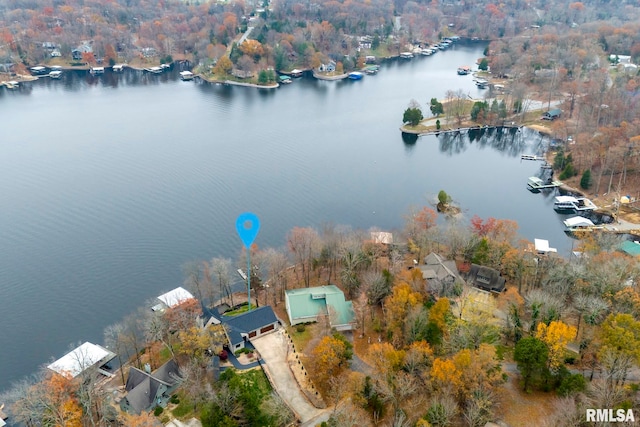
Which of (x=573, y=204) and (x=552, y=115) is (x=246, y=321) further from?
(x=552, y=115)

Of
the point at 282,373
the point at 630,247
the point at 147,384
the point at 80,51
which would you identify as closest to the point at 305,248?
the point at 282,373

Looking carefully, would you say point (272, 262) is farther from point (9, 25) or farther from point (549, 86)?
point (9, 25)

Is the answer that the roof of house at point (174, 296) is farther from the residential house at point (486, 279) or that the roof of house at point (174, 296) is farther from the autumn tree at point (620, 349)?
the autumn tree at point (620, 349)

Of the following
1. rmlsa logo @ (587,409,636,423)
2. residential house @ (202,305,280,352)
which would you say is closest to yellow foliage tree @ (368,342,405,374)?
residential house @ (202,305,280,352)

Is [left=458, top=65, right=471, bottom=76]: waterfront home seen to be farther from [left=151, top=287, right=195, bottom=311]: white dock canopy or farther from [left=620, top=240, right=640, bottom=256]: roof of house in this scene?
[left=151, top=287, right=195, bottom=311]: white dock canopy

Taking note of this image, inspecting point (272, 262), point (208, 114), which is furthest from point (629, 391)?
point (208, 114)

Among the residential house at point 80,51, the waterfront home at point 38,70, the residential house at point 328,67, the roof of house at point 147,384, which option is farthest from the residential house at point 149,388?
the residential house at point 80,51
